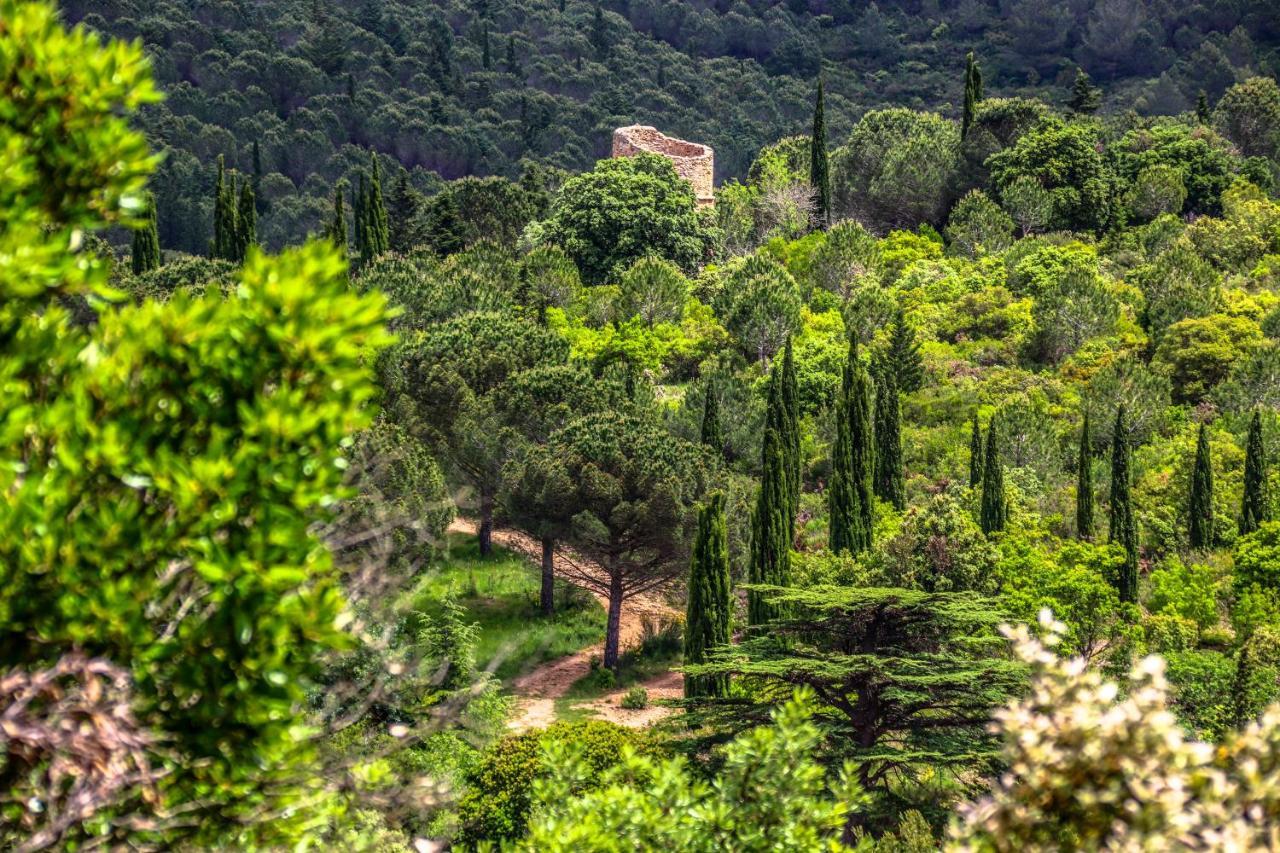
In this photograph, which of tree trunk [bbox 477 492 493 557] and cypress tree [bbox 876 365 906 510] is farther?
cypress tree [bbox 876 365 906 510]

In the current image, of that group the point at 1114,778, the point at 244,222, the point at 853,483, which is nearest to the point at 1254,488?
the point at 853,483

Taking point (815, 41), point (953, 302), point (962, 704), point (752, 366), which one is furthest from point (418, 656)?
point (815, 41)

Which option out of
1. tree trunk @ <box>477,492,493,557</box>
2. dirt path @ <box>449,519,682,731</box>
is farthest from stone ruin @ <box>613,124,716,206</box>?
dirt path @ <box>449,519,682,731</box>

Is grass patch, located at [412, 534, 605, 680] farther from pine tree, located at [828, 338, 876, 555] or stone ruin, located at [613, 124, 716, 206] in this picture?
stone ruin, located at [613, 124, 716, 206]

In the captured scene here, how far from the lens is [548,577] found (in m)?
37.2

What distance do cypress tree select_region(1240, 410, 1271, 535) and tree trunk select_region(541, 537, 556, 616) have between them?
16.5 m

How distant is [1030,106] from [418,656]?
162 ft

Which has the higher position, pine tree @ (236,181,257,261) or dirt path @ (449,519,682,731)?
pine tree @ (236,181,257,261)

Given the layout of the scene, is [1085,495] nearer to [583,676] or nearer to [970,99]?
[583,676]

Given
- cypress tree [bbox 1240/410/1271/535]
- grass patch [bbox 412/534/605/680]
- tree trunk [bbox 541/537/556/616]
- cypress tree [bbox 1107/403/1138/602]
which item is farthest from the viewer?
cypress tree [bbox 1240/410/1271/535]

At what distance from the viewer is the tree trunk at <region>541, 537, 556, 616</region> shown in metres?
36.8

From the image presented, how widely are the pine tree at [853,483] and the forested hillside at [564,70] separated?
56170 mm

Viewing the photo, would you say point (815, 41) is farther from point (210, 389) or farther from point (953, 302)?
point (210, 389)

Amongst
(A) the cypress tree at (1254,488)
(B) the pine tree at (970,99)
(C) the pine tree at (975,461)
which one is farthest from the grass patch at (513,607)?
(B) the pine tree at (970,99)
